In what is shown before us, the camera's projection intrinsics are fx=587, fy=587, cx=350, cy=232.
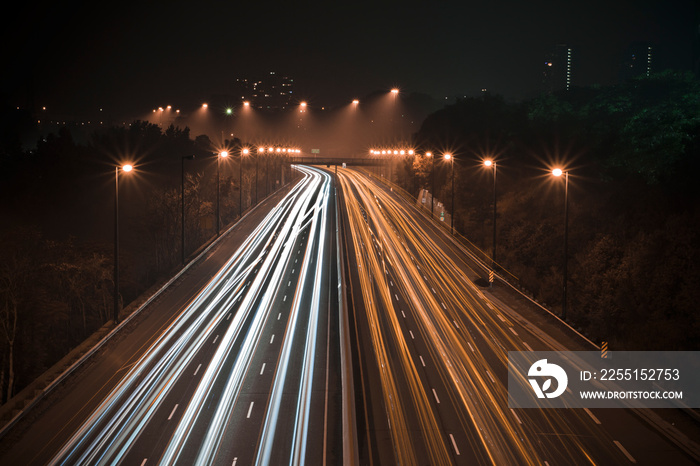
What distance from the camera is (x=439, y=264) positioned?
35.8 meters

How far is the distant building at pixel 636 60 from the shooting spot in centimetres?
11871

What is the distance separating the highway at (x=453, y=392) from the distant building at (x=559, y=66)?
15309cm

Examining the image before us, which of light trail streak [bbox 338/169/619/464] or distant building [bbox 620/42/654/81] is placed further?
distant building [bbox 620/42/654/81]

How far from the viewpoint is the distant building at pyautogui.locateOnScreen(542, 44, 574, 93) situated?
17064 centimetres

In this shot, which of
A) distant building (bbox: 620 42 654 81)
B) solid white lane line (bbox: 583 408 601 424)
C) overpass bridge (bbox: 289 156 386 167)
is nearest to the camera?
solid white lane line (bbox: 583 408 601 424)

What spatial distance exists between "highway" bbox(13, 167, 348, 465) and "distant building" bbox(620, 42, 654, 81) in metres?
112

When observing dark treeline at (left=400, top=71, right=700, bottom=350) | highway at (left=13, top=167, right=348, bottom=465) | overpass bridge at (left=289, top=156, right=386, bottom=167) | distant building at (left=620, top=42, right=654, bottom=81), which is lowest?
highway at (left=13, top=167, right=348, bottom=465)

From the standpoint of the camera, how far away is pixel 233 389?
1670 cm

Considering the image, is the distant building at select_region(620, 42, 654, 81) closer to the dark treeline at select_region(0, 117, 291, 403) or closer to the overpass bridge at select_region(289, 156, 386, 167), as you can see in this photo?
the overpass bridge at select_region(289, 156, 386, 167)

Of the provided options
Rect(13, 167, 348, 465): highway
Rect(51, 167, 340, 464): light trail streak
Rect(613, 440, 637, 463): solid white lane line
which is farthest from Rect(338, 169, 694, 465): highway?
Rect(51, 167, 340, 464): light trail streak

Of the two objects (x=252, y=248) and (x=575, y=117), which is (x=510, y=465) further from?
(x=575, y=117)

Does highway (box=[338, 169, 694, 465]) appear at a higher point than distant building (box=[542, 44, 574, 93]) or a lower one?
lower

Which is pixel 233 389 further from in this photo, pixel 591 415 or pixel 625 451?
pixel 625 451

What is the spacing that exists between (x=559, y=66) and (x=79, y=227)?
178m
